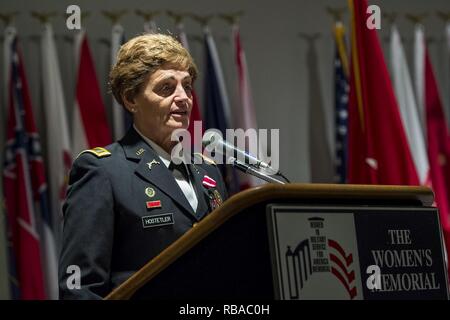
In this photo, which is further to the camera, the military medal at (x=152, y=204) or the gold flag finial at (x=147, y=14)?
the gold flag finial at (x=147, y=14)

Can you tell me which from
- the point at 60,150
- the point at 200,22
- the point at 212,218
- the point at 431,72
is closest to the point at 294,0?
the point at 200,22

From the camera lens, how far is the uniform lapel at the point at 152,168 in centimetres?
209

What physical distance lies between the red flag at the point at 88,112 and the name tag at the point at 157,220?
2.89 m

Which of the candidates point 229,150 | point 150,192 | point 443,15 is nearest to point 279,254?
point 229,150

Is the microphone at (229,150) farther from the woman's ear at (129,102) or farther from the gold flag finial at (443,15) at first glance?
the gold flag finial at (443,15)

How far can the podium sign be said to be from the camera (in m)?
1.51

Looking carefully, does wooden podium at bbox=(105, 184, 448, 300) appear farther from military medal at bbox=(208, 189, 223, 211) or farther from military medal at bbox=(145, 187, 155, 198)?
military medal at bbox=(208, 189, 223, 211)

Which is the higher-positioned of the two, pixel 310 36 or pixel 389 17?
pixel 389 17

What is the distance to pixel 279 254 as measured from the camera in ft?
4.90

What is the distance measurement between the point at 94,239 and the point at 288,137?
3.58 meters

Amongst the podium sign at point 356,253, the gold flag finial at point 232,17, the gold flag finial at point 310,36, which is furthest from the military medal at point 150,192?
the gold flag finial at point 310,36

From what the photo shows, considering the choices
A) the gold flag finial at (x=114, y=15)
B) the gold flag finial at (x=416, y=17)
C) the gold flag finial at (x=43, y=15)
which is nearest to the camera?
the gold flag finial at (x=43, y=15)

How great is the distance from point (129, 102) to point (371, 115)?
71.9 inches

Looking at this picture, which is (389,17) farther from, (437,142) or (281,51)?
(437,142)
